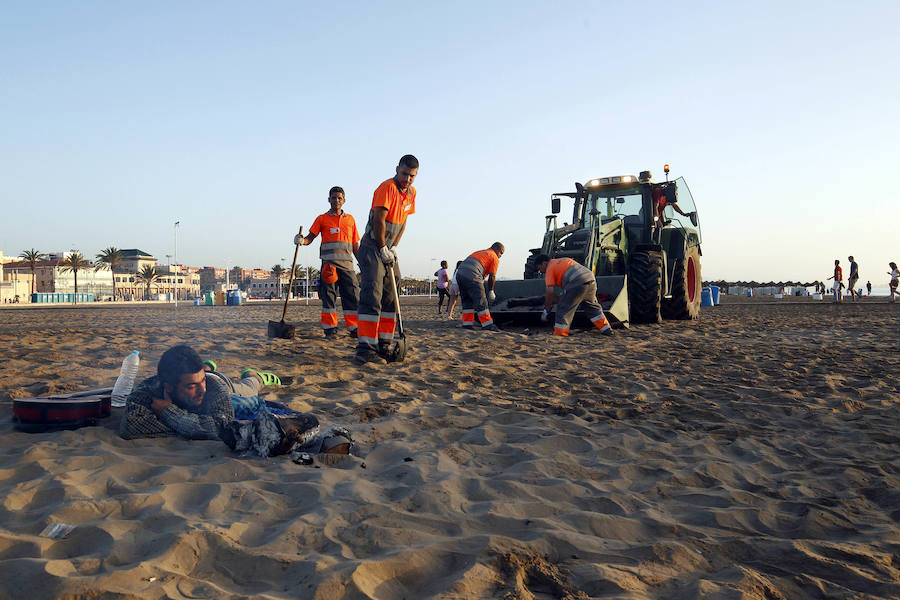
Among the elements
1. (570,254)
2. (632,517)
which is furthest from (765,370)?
(570,254)

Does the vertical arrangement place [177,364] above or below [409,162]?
below

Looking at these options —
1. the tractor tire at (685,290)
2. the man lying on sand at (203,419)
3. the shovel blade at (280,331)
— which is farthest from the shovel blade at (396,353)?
the tractor tire at (685,290)

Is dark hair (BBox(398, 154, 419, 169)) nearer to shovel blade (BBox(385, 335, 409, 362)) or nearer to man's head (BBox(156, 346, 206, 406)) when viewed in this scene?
shovel blade (BBox(385, 335, 409, 362))

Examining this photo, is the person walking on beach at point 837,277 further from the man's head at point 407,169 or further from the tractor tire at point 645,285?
the man's head at point 407,169

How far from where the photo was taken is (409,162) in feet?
19.5

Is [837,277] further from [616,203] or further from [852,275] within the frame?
[616,203]

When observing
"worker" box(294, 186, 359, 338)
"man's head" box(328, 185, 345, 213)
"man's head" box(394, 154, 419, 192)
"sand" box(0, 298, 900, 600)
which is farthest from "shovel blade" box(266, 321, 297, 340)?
"sand" box(0, 298, 900, 600)

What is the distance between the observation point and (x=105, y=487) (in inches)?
98.0

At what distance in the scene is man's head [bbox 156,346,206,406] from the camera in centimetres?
313

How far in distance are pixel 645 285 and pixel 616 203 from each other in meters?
2.02

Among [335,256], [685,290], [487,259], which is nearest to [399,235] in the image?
[335,256]

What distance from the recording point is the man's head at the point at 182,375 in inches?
123

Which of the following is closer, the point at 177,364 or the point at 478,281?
the point at 177,364

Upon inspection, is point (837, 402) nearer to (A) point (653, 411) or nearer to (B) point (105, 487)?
(A) point (653, 411)
